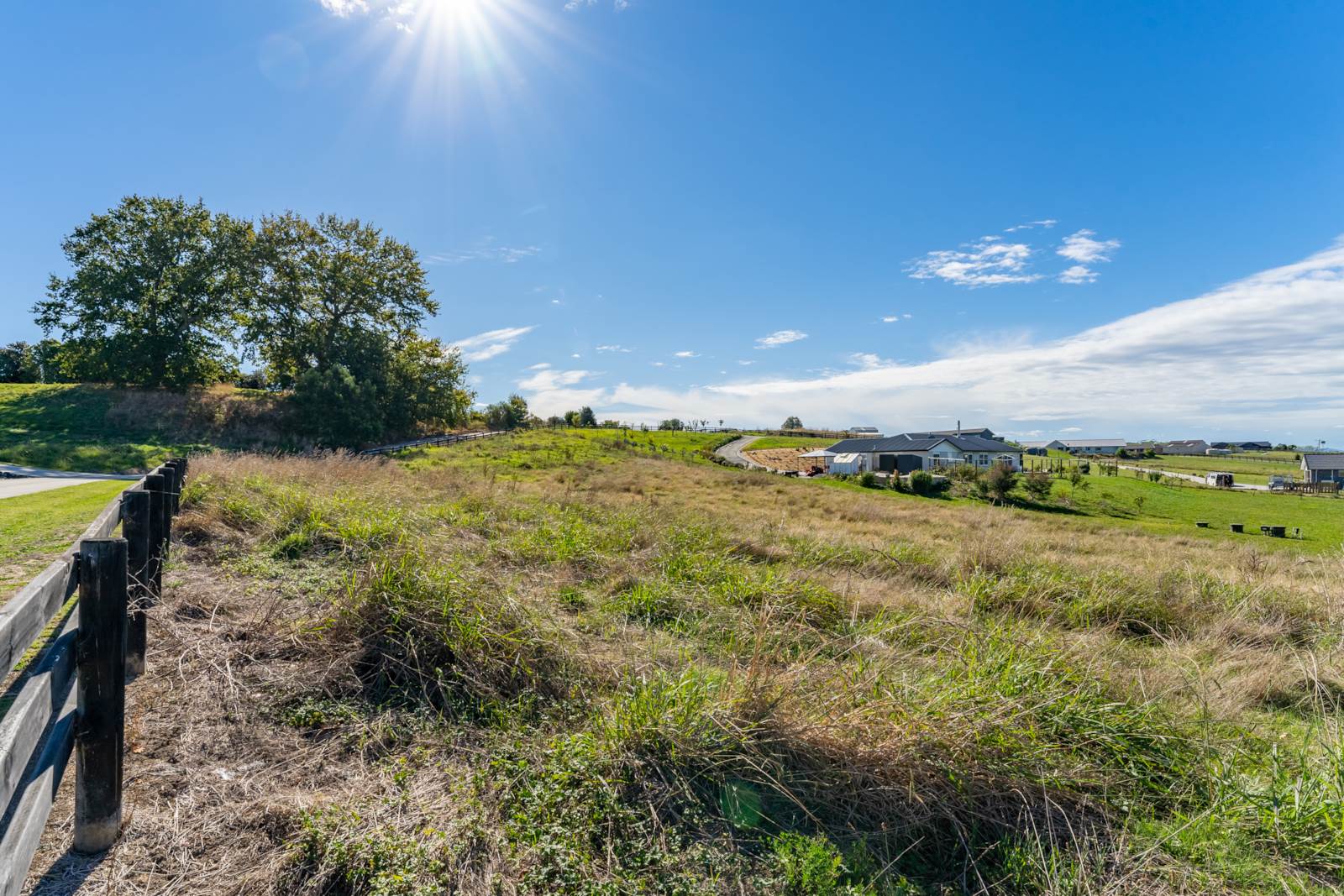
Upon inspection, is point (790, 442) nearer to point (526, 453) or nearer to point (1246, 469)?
point (526, 453)

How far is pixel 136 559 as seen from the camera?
4.05m

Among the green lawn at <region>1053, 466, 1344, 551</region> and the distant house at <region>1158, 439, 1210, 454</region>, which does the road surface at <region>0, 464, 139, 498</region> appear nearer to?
the green lawn at <region>1053, 466, 1344, 551</region>

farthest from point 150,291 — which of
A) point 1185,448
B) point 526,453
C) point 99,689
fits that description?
point 1185,448

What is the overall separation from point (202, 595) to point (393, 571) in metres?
2.07

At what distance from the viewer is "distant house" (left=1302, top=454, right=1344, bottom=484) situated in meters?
63.0

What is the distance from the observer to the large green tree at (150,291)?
1266 inches

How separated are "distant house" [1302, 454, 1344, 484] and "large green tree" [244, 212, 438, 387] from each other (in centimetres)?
9497

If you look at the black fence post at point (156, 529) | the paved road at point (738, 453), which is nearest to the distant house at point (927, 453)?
the paved road at point (738, 453)

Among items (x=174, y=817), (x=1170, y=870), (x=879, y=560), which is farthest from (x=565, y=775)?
(x=879, y=560)

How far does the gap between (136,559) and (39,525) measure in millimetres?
6377

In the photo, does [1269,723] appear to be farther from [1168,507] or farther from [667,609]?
[1168,507]

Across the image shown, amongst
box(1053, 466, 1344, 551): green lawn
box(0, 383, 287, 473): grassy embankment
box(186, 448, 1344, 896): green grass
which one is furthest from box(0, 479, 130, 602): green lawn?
box(1053, 466, 1344, 551): green lawn

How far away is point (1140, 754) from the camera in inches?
138

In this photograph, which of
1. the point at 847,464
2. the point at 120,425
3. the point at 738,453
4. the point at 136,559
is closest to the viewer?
the point at 136,559
